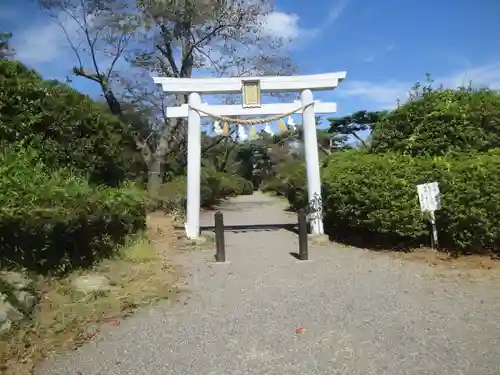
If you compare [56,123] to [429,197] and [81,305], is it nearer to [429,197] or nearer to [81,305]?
[81,305]

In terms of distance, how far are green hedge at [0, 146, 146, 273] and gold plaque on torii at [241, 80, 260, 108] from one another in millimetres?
4245

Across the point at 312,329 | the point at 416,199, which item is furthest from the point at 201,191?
the point at 312,329

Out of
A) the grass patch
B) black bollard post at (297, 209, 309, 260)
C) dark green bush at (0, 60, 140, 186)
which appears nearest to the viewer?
the grass patch

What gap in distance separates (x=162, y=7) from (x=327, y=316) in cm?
1595

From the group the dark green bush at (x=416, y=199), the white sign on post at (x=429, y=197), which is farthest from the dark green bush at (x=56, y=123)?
the white sign on post at (x=429, y=197)

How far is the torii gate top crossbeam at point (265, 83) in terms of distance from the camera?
1027 cm

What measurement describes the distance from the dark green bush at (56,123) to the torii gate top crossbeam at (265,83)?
2.41 meters

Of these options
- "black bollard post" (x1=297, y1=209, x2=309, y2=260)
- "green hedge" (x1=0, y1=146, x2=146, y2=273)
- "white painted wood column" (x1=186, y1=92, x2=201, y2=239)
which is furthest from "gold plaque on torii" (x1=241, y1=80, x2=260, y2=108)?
"green hedge" (x1=0, y1=146, x2=146, y2=273)

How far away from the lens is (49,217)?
5.14 meters

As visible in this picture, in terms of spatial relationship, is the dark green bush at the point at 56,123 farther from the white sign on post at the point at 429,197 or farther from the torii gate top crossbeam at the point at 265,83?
the white sign on post at the point at 429,197

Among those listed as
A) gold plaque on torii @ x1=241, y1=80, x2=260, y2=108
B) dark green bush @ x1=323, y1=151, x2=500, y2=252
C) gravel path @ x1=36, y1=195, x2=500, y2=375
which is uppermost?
gold plaque on torii @ x1=241, y1=80, x2=260, y2=108

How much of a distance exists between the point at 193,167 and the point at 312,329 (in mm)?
6455

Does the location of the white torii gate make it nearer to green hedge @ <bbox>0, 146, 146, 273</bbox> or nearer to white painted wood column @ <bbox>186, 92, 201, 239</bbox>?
white painted wood column @ <bbox>186, 92, 201, 239</bbox>

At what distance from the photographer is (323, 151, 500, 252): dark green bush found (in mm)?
7266
